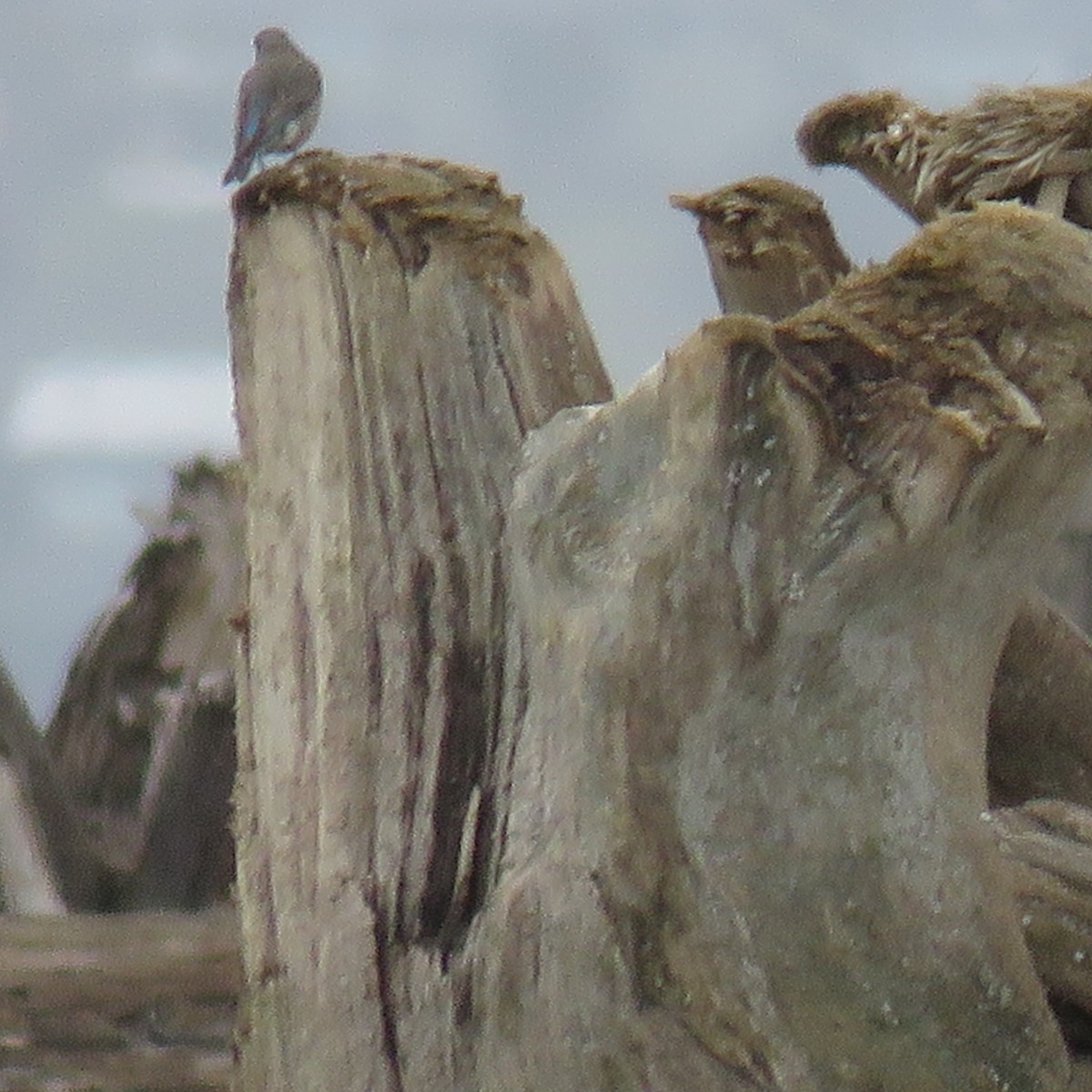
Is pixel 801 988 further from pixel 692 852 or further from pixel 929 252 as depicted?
pixel 929 252

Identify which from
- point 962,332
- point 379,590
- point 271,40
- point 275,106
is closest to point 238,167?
point 275,106

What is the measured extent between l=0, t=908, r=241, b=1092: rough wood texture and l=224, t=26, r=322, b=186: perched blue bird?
1.13 metres

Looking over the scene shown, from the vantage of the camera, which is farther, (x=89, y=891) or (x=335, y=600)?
(x=89, y=891)

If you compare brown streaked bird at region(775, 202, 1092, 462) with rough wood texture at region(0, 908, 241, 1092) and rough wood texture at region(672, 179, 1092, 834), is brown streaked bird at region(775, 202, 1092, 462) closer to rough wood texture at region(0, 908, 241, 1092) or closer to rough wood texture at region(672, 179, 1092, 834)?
rough wood texture at region(672, 179, 1092, 834)

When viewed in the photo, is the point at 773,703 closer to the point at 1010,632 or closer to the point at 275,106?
the point at 1010,632

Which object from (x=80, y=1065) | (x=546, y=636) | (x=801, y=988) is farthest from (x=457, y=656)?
(x=80, y=1065)

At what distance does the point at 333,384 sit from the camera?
63.9 inches

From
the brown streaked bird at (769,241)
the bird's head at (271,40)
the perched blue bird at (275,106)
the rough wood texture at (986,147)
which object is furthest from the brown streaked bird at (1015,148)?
the bird's head at (271,40)

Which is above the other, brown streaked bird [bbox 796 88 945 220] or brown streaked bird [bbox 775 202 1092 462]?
brown streaked bird [bbox 796 88 945 220]

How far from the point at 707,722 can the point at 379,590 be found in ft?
1.08

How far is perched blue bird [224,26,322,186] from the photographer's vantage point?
9.05 ft

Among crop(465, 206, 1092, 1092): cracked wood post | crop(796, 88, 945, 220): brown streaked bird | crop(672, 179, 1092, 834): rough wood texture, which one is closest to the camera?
crop(465, 206, 1092, 1092): cracked wood post

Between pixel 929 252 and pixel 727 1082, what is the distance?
67 centimetres

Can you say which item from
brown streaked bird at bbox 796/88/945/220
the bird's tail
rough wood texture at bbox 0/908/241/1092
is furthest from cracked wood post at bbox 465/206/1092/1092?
the bird's tail
